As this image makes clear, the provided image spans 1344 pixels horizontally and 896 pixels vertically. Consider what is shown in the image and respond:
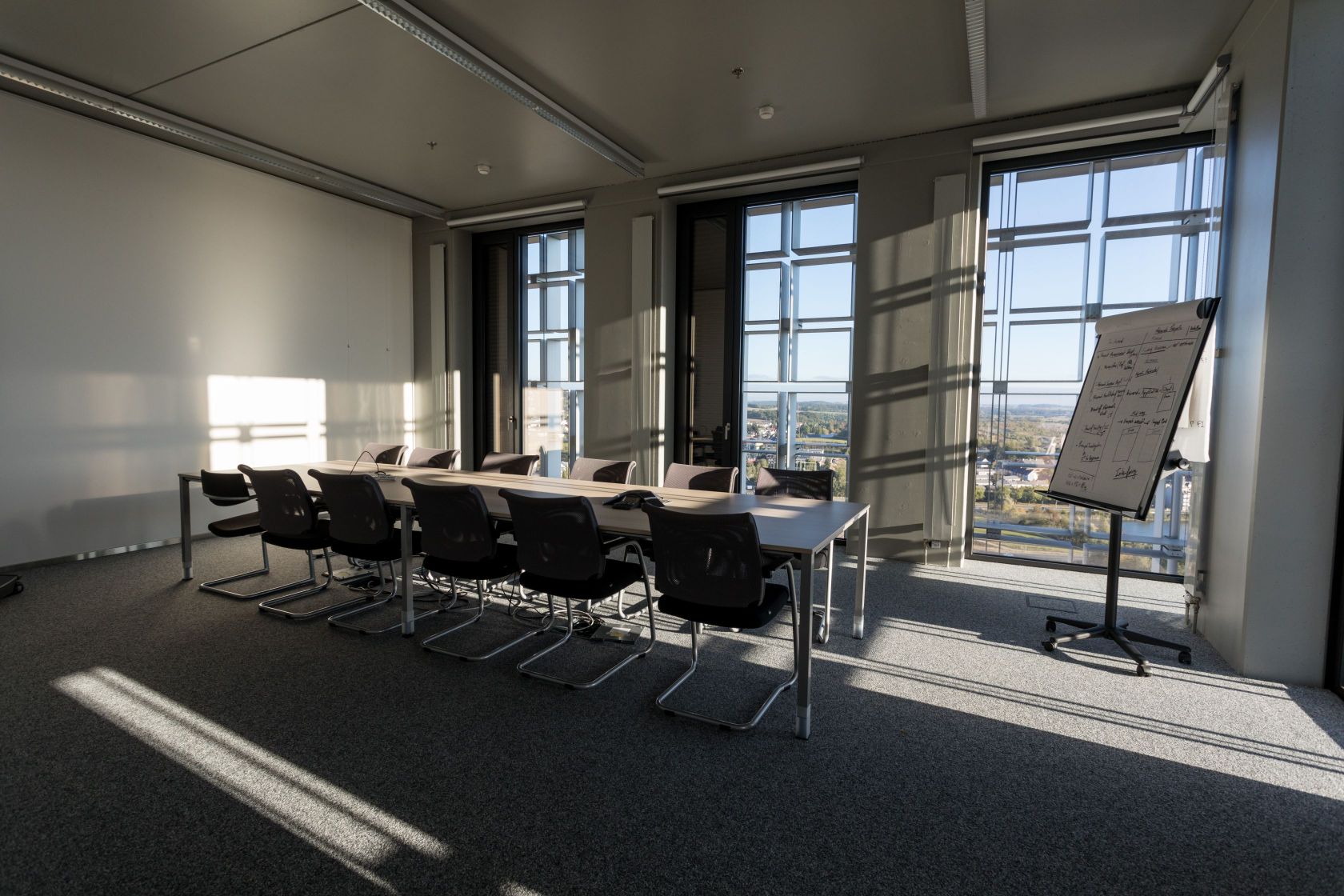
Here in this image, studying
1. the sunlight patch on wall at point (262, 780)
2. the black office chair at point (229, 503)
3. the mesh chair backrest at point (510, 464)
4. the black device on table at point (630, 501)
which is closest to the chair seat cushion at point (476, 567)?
the black device on table at point (630, 501)

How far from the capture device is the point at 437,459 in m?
5.63

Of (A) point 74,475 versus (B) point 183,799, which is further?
(A) point 74,475

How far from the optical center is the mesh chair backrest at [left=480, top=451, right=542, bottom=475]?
5270 millimetres

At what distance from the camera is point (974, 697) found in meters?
3.16

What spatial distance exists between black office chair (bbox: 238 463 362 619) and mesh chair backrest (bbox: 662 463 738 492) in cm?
231

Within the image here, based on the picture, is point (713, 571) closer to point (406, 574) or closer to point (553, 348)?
point (406, 574)

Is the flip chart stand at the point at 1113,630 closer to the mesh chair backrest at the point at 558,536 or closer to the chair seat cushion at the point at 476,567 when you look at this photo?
the mesh chair backrest at the point at 558,536

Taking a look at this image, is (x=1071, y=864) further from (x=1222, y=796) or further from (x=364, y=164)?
(x=364, y=164)

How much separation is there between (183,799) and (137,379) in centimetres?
484

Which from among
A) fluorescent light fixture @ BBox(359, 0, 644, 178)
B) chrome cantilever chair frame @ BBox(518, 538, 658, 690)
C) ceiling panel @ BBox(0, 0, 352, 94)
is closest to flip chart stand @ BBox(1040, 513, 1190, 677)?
chrome cantilever chair frame @ BBox(518, 538, 658, 690)

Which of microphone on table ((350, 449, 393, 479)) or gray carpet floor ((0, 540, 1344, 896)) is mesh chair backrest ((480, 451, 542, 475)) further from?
gray carpet floor ((0, 540, 1344, 896))

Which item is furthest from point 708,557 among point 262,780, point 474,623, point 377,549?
point 377,549

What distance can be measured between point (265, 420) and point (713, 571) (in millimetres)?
5806

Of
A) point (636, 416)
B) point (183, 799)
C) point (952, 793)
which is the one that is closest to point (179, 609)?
point (183, 799)
